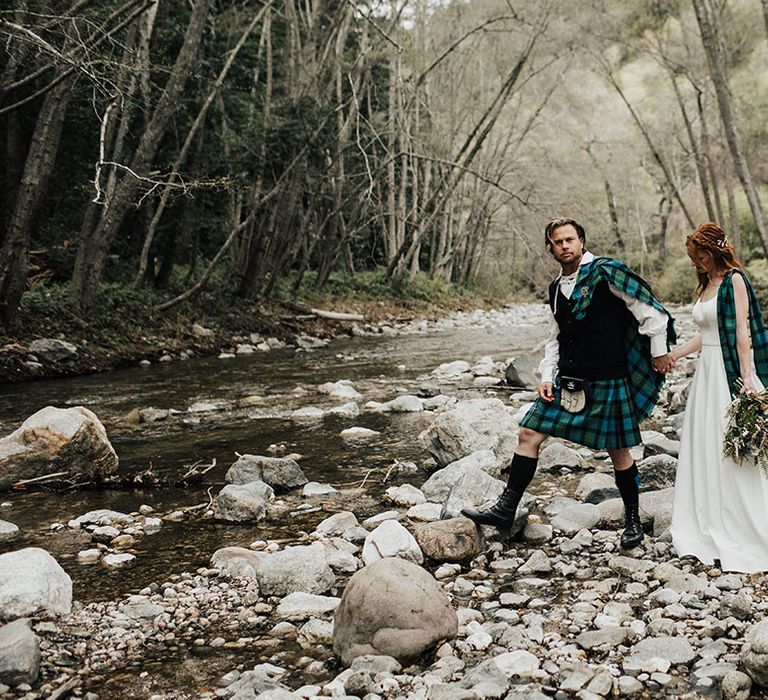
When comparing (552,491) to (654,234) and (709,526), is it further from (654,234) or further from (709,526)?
(654,234)

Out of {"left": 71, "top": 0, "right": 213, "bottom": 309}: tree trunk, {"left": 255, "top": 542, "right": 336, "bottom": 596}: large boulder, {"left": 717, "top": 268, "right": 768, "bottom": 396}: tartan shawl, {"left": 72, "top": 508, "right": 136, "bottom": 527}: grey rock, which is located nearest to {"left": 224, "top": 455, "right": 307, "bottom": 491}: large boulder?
{"left": 72, "top": 508, "right": 136, "bottom": 527}: grey rock

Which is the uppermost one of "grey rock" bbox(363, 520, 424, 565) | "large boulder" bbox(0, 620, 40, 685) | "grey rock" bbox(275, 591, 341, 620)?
"grey rock" bbox(363, 520, 424, 565)

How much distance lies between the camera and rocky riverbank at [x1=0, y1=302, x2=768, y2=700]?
250 centimetres

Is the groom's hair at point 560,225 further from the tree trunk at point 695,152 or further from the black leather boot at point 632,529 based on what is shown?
the tree trunk at point 695,152

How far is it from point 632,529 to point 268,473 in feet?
8.27

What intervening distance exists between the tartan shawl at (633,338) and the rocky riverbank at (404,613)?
743 millimetres

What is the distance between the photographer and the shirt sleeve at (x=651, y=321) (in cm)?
361

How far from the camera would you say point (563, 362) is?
3863mm

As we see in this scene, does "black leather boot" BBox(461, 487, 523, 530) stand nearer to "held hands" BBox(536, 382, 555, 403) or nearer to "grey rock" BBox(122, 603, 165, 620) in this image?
"held hands" BBox(536, 382, 555, 403)

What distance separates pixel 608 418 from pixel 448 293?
80.6 feet

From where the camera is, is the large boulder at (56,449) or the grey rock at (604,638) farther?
the large boulder at (56,449)

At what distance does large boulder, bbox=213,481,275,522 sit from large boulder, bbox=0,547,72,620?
1287 mm

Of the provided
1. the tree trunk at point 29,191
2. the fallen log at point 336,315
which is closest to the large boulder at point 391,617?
the tree trunk at point 29,191

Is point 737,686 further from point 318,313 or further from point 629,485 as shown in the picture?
point 318,313
